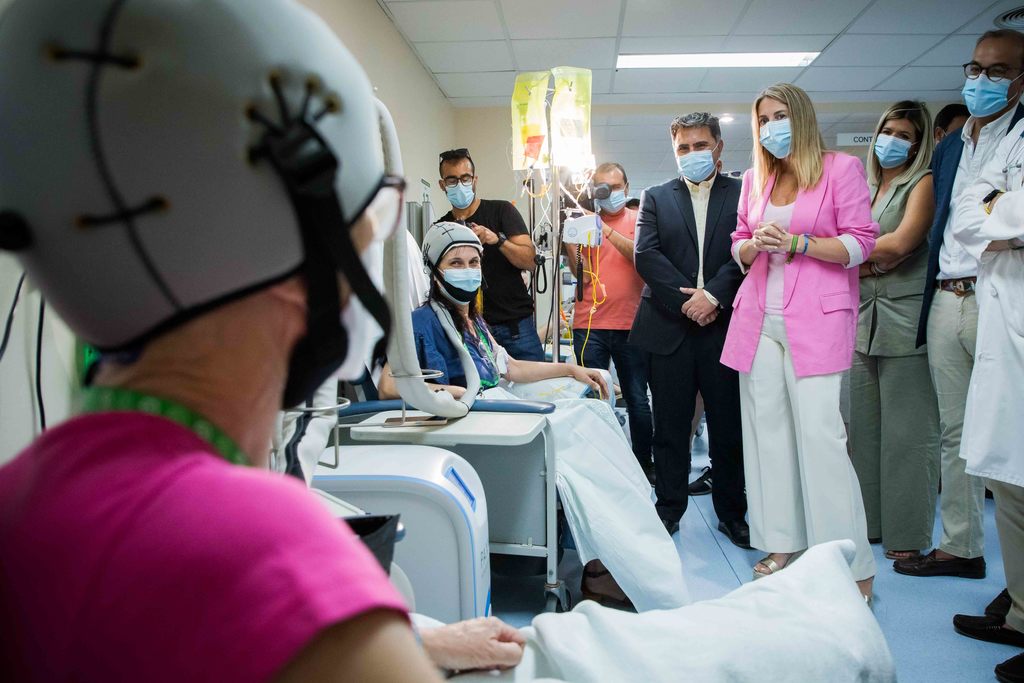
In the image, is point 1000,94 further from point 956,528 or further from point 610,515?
point 610,515

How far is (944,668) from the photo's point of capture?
1679mm

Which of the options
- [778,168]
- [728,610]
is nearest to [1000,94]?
[778,168]

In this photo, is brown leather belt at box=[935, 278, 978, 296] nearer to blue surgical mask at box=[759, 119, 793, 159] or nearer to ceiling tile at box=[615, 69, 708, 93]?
blue surgical mask at box=[759, 119, 793, 159]

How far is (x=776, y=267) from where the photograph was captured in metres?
2.11

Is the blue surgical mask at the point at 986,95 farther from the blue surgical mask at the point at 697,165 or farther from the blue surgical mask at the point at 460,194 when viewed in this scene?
the blue surgical mask at the point at 460,194

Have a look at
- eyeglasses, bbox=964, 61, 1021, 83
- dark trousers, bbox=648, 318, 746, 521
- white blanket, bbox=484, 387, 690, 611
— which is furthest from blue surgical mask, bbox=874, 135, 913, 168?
white blanket, bbox=484, 387, 690, 611

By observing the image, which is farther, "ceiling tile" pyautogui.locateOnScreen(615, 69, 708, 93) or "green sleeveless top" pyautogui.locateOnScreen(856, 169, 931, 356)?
"ceiling tile" pyautogui.locateOnScreen(615, 69, 708, 93)

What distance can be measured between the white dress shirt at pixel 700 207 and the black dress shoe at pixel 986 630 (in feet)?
4.30

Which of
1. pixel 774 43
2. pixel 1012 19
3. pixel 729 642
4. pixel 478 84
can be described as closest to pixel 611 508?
pixel 729 642

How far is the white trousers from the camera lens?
1967 mm

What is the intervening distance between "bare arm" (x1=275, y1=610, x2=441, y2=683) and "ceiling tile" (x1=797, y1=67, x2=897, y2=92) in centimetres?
599

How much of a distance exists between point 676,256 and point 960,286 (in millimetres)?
931

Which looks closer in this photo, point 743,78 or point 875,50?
point 875,50

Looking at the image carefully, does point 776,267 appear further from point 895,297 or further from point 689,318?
point 895,297
